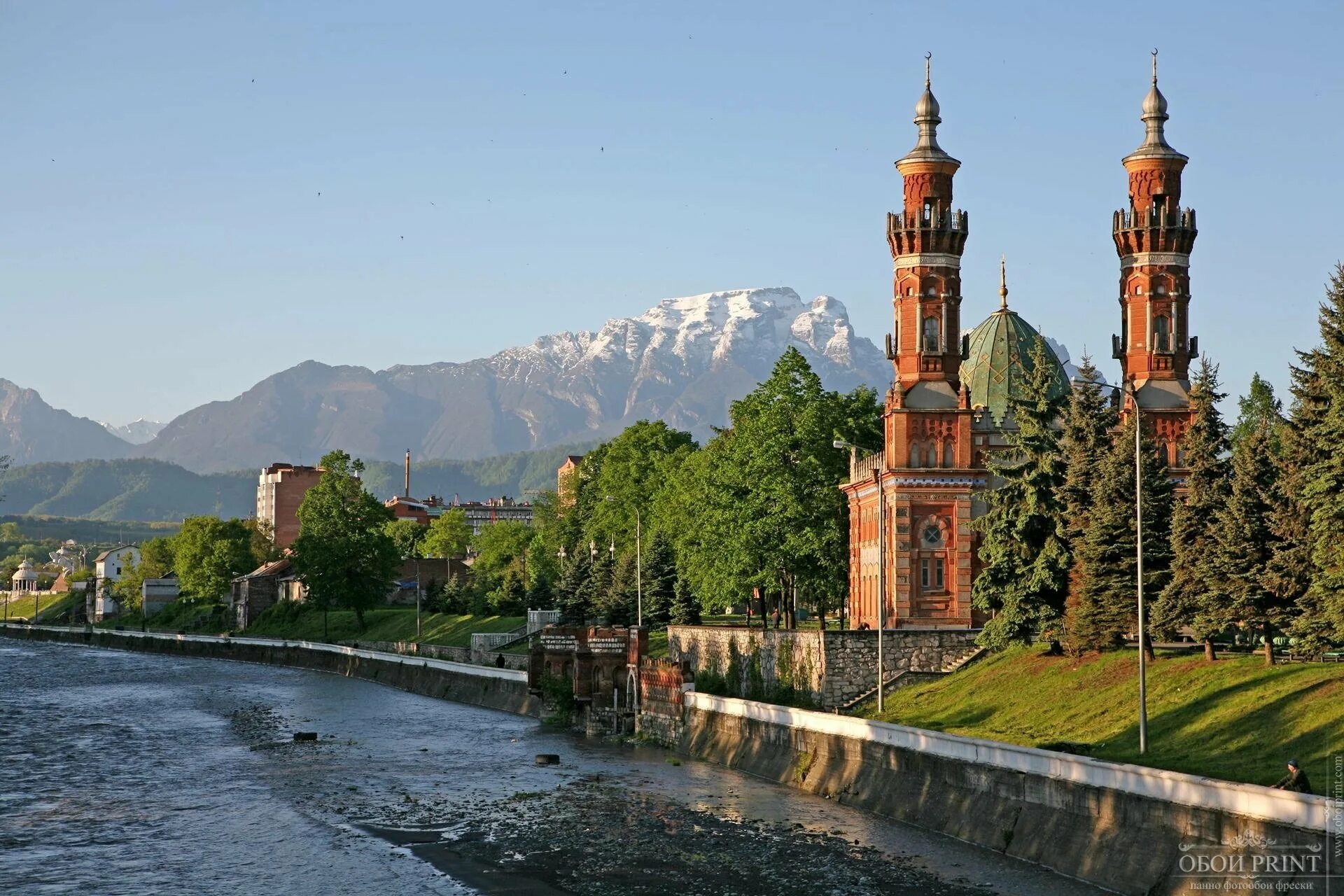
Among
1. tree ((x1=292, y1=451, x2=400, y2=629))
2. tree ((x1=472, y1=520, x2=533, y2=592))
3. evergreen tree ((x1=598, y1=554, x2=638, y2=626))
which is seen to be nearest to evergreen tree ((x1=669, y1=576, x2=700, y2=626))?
evergreen tree ((x1=598, y1=554, x2=638, y2=626))

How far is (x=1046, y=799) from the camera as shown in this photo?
47.7 metres

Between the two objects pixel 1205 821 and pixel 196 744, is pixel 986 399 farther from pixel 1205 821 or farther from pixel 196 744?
pixel 1205 821

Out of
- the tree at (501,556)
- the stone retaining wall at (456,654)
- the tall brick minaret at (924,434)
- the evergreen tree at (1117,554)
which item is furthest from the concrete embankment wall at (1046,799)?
the tree at (501,556)

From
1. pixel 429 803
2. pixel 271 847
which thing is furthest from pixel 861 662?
pixel 271 847

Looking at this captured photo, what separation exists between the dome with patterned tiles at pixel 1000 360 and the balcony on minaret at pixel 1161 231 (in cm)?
1452

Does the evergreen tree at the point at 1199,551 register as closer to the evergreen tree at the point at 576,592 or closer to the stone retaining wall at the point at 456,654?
the stone retaining wall at the point at 456,654

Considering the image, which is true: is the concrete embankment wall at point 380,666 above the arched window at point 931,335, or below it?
below

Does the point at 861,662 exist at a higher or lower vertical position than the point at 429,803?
higher

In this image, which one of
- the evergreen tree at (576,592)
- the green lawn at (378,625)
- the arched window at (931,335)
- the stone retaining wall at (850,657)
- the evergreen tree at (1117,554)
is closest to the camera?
the evergreen tree at (1117,554)

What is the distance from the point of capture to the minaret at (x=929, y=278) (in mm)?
87375

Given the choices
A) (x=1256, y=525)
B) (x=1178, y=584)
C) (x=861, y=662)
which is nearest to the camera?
(x=1256, y=525)

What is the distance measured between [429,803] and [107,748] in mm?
29378

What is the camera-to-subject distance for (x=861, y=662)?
252ft

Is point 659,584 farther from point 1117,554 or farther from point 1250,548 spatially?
point 1250,548
